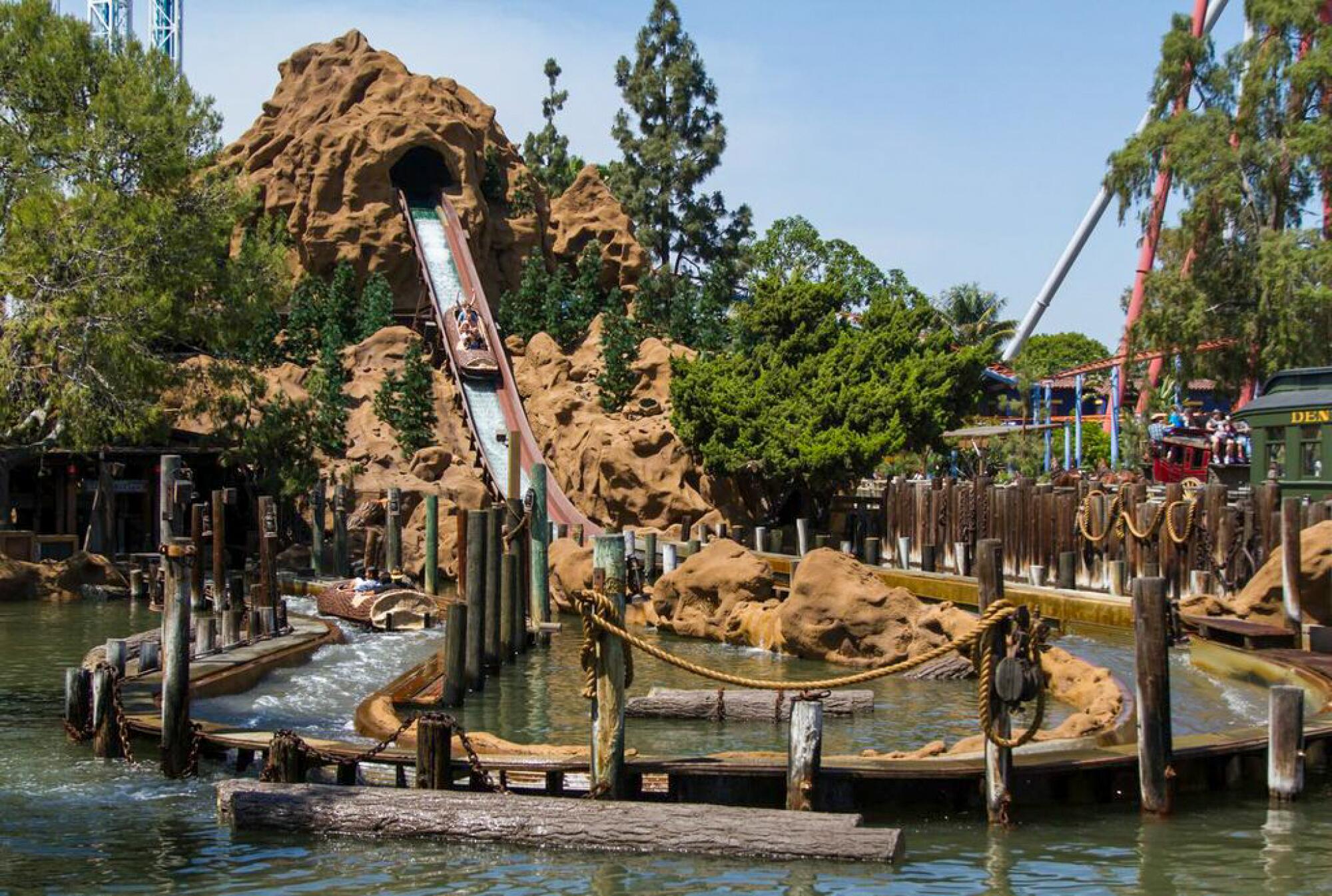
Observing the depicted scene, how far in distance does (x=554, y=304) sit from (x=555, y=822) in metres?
39.4

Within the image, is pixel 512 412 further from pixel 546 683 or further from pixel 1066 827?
pixel 1066 827

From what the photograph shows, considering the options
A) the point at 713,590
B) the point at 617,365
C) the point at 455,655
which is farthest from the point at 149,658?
the point at 617,365

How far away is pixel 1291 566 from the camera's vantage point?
65.6ft

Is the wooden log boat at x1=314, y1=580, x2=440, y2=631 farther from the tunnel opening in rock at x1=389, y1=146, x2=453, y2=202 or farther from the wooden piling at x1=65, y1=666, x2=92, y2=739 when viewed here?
the tunnel opening in rock at x1=389, y1=146, x2=453, y2=202

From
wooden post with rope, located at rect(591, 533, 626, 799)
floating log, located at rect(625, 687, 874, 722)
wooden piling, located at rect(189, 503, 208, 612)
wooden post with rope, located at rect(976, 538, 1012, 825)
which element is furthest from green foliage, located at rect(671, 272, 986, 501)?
wooden post with rope, located at rect(591, 533, 626, 799)

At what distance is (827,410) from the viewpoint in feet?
112

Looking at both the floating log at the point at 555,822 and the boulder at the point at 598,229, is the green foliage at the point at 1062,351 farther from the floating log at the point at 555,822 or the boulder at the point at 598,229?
the floating log at the point at 555,822

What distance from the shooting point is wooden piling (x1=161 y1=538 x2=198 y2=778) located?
14273mm

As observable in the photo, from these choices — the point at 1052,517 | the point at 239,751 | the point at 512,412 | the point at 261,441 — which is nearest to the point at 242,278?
the point at 261,441

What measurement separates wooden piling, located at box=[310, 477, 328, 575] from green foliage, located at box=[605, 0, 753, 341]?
2420 centimetres

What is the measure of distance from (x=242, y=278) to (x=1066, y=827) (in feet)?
78.4

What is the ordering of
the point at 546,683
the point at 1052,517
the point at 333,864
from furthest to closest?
the point at 1052,517, the point at 546,683, the point at 333,864

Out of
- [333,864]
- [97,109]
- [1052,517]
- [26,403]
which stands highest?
[97,109]

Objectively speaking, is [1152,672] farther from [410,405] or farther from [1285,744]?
[410,405]
